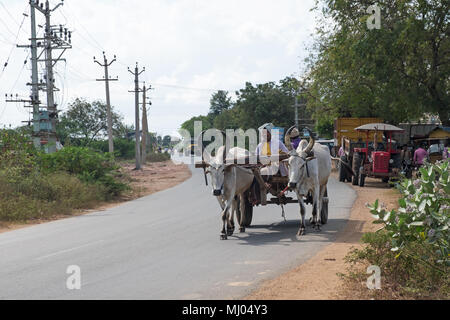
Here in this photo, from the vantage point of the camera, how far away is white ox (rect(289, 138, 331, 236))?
10633mm

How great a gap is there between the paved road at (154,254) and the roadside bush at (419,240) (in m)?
1.65

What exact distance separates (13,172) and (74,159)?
3983 millimetres

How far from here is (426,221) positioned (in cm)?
664

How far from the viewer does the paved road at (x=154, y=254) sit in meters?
6.86

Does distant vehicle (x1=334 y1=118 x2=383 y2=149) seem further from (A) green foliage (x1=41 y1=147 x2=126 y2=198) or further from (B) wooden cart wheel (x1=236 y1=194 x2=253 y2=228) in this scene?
(B) wooden cart wheel (x1=236 y1=194 x2=253 y2=228)

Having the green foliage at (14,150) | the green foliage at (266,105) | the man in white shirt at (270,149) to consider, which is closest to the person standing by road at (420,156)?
the man in white shirt at (270,149)

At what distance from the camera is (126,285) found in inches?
276

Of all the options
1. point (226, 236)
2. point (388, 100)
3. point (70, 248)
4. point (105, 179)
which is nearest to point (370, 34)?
point (388, 100)

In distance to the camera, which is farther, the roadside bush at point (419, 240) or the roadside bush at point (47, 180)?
the roadside bush at point (47, 180)

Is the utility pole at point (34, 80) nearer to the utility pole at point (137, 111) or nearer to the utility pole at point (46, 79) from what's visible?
the utility pole at point (46, 79)

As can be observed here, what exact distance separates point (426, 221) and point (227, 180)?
4788 mm

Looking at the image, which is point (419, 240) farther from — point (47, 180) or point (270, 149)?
point (47, 180)

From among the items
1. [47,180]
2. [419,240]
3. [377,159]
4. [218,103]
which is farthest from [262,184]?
[218,103]
